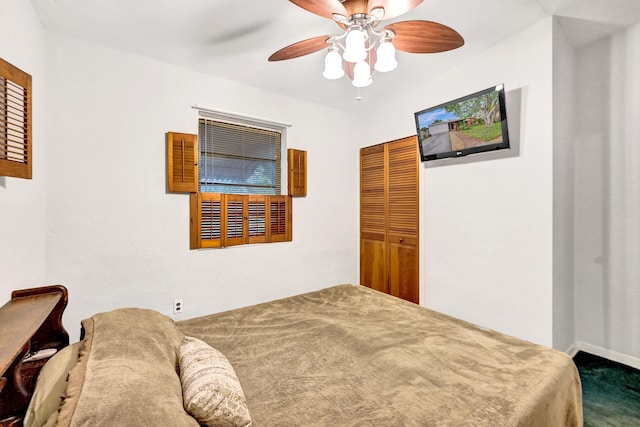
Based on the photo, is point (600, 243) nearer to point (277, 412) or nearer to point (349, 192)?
point (349, 192)

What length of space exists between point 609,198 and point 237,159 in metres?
3.40

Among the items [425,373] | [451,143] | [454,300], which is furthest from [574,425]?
[451,143]

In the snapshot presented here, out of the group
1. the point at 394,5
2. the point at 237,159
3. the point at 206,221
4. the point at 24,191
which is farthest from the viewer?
the point at 237,159

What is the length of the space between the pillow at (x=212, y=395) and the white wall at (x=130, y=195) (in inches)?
72.9

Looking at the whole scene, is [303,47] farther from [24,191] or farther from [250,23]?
[24,191]

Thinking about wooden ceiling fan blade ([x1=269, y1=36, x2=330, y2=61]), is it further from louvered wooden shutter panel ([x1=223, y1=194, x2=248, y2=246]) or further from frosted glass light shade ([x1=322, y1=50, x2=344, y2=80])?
louvered wooden shutter panel ([x1=223, y1=194, x2=248, y2=246])

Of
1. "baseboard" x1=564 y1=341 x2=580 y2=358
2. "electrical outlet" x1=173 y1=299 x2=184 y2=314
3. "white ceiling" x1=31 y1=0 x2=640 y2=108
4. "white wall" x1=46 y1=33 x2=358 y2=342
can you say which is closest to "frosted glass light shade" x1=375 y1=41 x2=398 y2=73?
"white ceiling" x1=31 y1=0 x2=640 y2=108

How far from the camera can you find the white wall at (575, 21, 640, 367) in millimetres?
2297

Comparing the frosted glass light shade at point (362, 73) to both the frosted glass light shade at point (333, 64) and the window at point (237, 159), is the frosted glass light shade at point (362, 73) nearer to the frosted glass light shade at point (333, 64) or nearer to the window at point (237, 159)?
the frosted glass light shade at point (333, 64)

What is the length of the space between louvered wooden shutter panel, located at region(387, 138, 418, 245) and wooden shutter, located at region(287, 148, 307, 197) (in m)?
1.02

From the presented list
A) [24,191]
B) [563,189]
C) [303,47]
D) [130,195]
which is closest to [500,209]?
[563,189]

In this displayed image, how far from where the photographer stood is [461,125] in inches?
99.4

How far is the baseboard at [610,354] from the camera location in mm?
2293

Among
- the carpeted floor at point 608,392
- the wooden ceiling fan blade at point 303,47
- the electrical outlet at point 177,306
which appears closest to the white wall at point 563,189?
the carpeted floor at point 608,392
